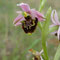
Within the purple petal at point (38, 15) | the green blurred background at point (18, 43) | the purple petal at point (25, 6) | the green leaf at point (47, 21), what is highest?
the green blurred background at point (18, 43)

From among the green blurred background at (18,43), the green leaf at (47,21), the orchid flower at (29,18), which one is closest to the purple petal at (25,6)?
the orchid flower at (29,18)

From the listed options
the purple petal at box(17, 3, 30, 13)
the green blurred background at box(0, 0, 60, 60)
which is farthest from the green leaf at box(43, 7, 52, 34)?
the green blurred background at box(0, 0, 60, 60)

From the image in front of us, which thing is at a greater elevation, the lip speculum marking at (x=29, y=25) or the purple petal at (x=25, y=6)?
the purple petal at (x=25, y=6)

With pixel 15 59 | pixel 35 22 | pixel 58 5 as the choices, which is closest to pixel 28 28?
pixel 35 22

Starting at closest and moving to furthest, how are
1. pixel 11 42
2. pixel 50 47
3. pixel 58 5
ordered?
pixel 50 47 → pixel 11 42 → pixel 58 5

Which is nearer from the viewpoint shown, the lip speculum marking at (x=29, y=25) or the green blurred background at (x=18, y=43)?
the lip speculum marking at (x=29, y=25)

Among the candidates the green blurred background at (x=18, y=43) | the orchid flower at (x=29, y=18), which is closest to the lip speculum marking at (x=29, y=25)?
the orchid flower at (x=29, y=18)

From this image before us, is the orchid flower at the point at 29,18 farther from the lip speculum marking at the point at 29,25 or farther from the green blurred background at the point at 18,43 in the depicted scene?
the green blurred background at the point at 18,43

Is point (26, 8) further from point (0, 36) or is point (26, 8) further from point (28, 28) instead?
point (0, 36)
